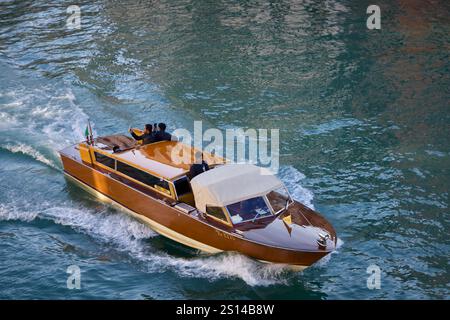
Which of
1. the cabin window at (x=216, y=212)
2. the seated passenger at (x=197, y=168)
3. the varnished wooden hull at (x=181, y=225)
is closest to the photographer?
the varnished wooden hull at (x=181, y=225)

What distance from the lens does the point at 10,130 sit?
2292cm

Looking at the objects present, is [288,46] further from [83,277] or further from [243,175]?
[83,277]

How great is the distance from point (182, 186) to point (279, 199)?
2.70 metres

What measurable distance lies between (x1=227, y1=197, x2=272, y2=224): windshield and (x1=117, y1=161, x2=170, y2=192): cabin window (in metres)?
2.21

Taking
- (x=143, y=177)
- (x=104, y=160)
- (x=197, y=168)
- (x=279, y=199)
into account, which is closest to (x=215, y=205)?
(x=197, y=168)

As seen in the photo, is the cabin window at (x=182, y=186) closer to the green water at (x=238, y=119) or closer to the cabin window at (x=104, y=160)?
the green water at (x=238, y=119)

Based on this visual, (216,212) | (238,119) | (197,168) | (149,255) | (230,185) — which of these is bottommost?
(149,255)

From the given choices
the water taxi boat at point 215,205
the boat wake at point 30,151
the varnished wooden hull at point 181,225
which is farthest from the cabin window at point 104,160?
the boat wake at point 30,151

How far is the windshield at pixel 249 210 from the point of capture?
15.1 meters

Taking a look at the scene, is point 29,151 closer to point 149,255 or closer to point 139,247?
point 139,247

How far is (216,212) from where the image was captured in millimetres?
15219

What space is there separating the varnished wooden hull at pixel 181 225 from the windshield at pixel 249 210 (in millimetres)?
399
